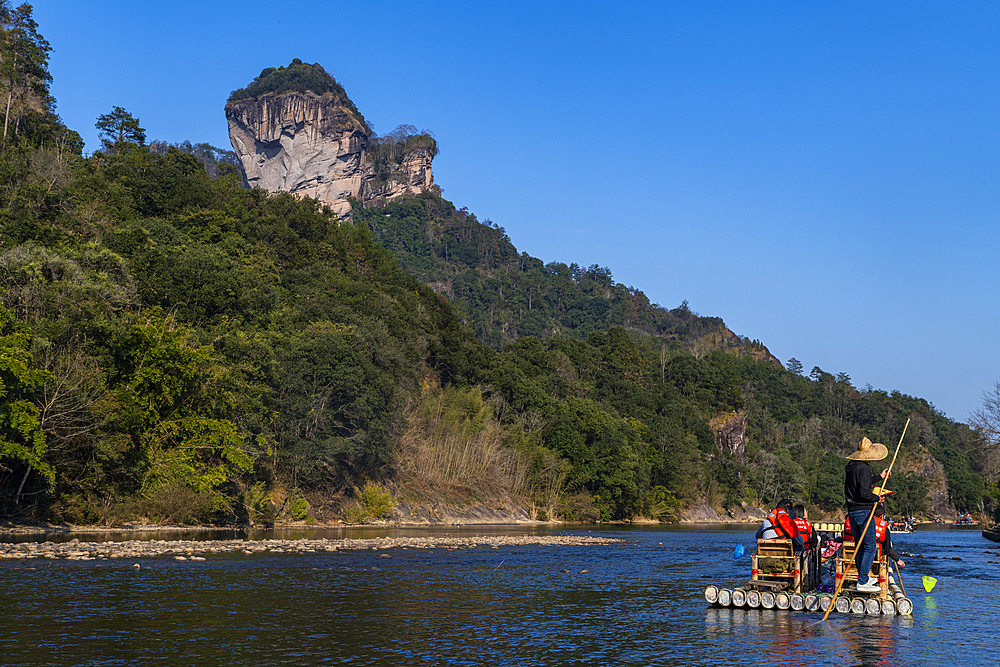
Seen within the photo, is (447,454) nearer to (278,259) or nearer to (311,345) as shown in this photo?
(311,345)

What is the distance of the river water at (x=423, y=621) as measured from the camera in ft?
45.5

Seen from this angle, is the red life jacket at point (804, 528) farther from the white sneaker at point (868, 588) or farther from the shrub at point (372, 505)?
the shrub at point (372, 505)

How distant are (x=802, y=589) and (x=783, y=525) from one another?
5.51 ft

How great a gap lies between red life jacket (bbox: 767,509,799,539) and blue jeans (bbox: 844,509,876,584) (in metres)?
1.75

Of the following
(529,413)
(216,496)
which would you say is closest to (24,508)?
(216,496)

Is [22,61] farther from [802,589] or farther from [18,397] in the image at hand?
[802,589]

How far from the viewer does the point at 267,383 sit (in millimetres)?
57938

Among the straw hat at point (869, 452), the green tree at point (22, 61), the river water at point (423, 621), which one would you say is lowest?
the river water at point (423, 621)

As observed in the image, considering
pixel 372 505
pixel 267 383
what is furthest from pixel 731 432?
pixel 267 383

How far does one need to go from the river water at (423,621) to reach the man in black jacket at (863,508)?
3.12 ft

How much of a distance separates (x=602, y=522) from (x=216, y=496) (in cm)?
5486

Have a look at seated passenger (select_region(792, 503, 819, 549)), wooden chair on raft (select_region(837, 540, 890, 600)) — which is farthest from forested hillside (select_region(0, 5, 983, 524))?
wooden chair on raft (select_region(837, 540, 890, 600))

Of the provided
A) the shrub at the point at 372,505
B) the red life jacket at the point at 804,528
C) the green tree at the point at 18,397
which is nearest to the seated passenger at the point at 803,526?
the red life jacket at the point at 804,528

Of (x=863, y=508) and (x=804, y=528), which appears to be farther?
(x=804, y=528)
